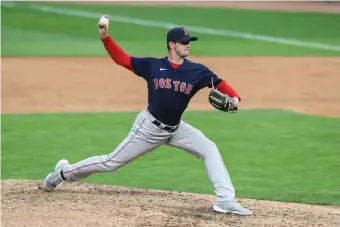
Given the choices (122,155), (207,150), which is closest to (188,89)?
(207,150)

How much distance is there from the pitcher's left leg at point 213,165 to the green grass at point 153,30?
11800mm

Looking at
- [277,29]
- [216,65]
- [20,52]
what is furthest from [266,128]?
[277,29]

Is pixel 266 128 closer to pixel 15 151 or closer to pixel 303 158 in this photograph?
pixel 303 158

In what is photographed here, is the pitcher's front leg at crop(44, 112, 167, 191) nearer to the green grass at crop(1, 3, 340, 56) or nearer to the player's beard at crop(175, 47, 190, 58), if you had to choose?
the player's beard at crop(175, 47, 190, 58)

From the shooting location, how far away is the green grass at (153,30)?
832 inches

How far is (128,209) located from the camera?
8023 mm

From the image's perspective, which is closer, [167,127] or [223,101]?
[223,101]

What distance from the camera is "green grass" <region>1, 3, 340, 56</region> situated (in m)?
21.1

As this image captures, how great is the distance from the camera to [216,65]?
61.5 feet

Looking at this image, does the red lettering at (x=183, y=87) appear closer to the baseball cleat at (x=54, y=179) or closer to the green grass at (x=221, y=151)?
the baseball cleat at (x=54, y=179)

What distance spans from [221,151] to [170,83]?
11.6 feet

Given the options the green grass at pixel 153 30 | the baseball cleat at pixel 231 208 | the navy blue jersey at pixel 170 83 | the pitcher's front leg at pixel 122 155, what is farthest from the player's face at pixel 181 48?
the green grass at pixel 153 30

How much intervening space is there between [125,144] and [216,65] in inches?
420

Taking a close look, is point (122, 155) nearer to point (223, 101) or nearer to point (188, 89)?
point (188, 89)
